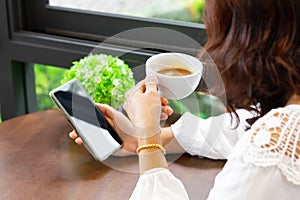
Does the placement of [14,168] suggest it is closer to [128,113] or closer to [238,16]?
[128,113]

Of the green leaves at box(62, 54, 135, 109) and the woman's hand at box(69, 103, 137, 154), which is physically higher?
the green leaves at box(62, 54, 135, 109)

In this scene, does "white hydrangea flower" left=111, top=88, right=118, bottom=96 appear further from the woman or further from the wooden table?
the woman

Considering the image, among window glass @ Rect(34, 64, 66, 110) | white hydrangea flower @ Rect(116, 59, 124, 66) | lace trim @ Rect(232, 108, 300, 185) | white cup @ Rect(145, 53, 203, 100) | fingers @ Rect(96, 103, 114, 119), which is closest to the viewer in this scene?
lace trim @ Rect(232, 108, 300, 185)

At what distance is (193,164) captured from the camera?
1.37 m

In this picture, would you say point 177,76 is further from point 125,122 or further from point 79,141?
point 79,141

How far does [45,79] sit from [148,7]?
1.67 ft

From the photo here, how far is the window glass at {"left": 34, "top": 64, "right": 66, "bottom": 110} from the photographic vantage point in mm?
2135

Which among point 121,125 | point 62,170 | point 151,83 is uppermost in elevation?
point 151,83

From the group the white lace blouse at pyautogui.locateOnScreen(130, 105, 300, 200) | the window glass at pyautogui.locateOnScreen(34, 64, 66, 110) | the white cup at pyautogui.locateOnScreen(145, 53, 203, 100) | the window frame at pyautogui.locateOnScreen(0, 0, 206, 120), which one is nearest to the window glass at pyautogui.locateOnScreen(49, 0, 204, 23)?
the window frame at pyautogui.locateOnScreen(0, 0, 206, 120)

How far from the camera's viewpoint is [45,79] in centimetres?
215

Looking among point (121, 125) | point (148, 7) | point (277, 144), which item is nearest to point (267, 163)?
point (277, 144)

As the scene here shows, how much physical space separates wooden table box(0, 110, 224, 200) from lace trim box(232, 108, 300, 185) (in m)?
0.34

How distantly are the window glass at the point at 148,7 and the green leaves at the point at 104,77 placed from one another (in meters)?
0.43

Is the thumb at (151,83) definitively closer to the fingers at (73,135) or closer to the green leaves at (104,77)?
the green leaves at (104,77)
